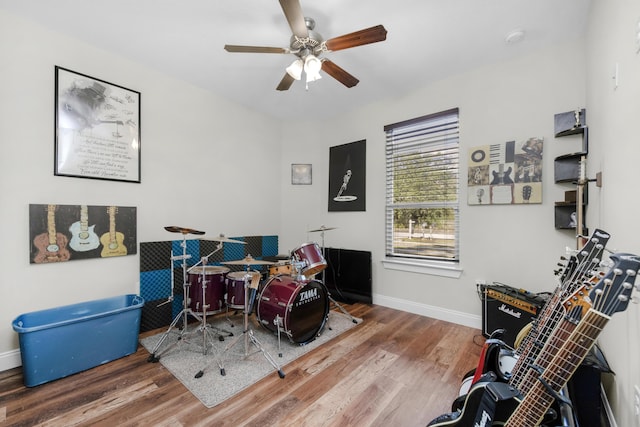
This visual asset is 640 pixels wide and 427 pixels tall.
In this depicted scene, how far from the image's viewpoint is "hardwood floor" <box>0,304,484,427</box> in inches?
60.7

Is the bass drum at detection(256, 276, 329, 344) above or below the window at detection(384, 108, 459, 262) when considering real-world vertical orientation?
below

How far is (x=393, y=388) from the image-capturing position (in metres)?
1.82

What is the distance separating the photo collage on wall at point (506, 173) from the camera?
8.02 feet

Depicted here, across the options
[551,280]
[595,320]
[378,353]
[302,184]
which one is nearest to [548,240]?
[551,280]

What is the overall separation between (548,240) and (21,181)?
4.45 m

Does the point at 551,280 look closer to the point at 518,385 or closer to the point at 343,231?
the point at 518,385

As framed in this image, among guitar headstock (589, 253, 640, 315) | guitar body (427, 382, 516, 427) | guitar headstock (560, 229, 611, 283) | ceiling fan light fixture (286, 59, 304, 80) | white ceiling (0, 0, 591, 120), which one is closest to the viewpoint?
guitar headstock (589, 253, 640, 315)

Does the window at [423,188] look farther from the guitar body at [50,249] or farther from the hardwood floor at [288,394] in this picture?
the guitar body at [50,249]

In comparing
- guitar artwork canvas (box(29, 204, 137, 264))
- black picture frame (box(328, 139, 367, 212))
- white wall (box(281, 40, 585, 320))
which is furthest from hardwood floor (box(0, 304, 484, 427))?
black picture frame (box(328, 139, 367, 212))

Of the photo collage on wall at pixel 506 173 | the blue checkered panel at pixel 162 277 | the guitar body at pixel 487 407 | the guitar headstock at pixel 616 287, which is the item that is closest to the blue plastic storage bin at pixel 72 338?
the blue checkered panel at pixel 162 277

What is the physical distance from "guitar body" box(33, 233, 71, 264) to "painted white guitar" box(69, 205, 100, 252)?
0.19 ft

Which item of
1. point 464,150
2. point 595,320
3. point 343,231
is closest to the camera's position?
point 595,320

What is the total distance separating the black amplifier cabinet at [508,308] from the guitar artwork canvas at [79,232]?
3464mm

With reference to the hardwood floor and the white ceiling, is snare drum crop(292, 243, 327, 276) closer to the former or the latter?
the hardwood floor
